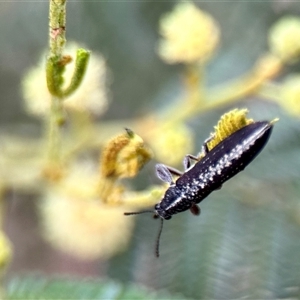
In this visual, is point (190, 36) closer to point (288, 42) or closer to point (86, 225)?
point (288, 42)

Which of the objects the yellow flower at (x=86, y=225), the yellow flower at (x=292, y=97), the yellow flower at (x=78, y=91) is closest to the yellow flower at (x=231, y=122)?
the yellow flower at (x=292, y=97)

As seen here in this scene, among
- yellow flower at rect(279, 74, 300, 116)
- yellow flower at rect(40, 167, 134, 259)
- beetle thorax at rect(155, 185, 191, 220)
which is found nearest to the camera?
beetle thorax at rect(155, 185, 191, 220)

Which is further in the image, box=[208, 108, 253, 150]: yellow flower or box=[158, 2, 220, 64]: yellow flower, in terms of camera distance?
box=[158, 2, 220, 64]: yellow flower

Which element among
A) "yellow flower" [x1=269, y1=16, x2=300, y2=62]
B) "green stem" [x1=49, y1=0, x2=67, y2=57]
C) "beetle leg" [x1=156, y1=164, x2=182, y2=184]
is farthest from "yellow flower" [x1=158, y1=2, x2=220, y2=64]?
"green stem" [x1=49, y1=0, x2=67, y2=57]

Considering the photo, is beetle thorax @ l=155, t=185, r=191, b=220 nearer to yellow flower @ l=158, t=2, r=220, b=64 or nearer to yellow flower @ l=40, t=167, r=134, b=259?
yellow flower @ l=158, t=2, r=220, b=64

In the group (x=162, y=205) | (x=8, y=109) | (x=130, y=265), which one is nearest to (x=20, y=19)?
(x=8, y=109)

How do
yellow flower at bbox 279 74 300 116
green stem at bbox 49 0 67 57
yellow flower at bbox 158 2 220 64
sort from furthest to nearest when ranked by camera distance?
yellow flower at bbox 158 2 220 64 → yellow flower at bbox 279 74 300 116 → green stem at bbox 49 0 67 57

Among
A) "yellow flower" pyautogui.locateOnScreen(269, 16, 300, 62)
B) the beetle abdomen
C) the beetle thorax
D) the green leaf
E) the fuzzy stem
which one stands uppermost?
"yellow flower" pyautogui.locateOnScreen(269, 16, 300, 62)

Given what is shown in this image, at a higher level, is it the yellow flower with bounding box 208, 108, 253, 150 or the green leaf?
the yellow flower with bounding box 208, 108, 253, 150
